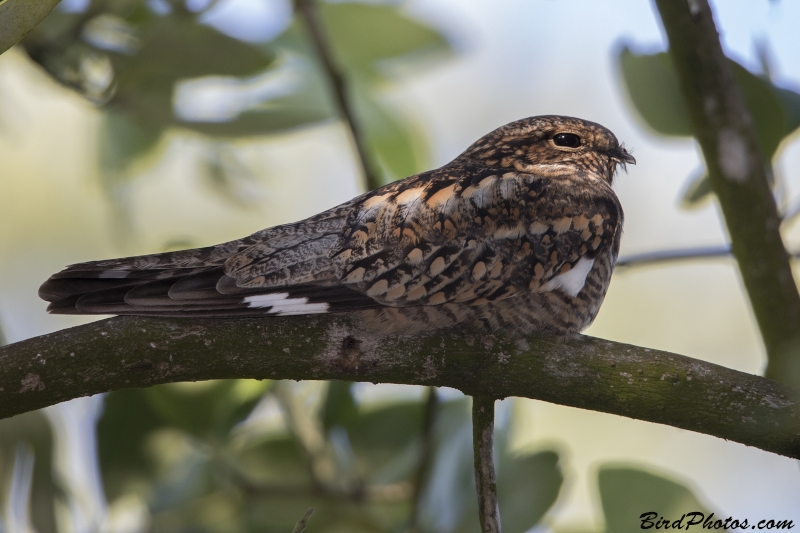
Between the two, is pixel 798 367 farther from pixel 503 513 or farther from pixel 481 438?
pixel 503 513

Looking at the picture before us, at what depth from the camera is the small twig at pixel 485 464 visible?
144 centimetres

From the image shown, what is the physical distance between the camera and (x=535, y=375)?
1417 millimetres

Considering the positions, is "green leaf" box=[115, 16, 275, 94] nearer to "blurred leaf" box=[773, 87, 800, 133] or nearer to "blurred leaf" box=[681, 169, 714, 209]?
"blurred leaf" box=[681, 169, 714, 209]

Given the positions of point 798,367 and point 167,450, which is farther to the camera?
point 167,450

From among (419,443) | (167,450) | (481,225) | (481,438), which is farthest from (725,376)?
(167,450)

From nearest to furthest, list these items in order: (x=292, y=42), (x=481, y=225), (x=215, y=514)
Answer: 1. (x=481, y=225)
2. (x=215, y=514)
3. (x=292, y=42)

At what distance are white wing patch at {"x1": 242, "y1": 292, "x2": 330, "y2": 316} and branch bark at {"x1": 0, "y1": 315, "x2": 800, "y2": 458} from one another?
2 cm

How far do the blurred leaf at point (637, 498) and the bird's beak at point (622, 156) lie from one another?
0.94m

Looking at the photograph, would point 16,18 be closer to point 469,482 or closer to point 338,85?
point 338,85

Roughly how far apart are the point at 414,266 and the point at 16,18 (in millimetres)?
867

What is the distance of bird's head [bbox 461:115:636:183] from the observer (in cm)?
208

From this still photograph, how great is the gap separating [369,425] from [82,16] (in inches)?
47.7

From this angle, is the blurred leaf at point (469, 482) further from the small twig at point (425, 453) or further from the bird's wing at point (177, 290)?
the bird's wing at point (177, 290)

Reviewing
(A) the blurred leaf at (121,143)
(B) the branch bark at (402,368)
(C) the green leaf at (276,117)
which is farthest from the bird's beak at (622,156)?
(A) the blurred leaf at (121,143)
